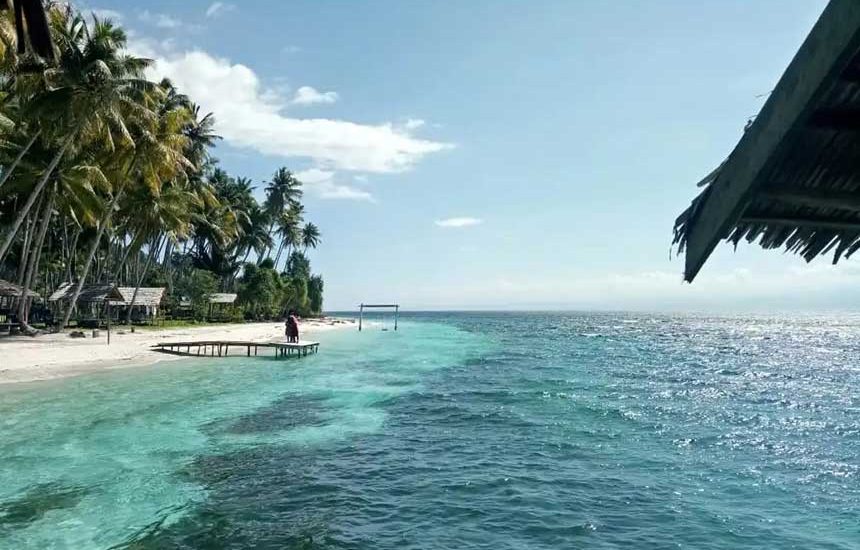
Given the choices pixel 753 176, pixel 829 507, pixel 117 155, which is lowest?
pixel 829 507

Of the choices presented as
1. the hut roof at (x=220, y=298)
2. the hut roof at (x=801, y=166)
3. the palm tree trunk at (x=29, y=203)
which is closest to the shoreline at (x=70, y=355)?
the palm tree trunk at (x=29, y=203)

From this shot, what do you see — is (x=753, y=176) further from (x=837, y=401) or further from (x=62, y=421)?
(x=837, y=401)

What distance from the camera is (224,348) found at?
37.0 metres

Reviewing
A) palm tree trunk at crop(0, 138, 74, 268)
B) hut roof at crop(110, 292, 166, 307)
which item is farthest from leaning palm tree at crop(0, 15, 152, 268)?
hut roof at crop(110, 292, 166, 307)

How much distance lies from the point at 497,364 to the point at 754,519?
26.7 m

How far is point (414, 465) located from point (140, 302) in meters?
37.0

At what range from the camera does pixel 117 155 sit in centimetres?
3516

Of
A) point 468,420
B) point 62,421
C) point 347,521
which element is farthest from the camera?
point 468,420

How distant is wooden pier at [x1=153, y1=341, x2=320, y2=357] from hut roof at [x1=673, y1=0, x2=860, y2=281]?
33722 mm

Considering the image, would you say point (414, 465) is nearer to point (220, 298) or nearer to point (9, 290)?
point (9, 290)

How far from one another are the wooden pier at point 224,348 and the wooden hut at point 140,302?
9866mm

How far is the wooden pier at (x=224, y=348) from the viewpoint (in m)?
33.0

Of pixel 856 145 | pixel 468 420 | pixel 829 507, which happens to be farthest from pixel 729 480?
pixel 856 145

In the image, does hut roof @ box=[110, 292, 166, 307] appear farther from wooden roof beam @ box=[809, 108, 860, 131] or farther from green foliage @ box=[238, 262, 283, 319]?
wooden roof beam @ box=[809, 108, 860, 131]
